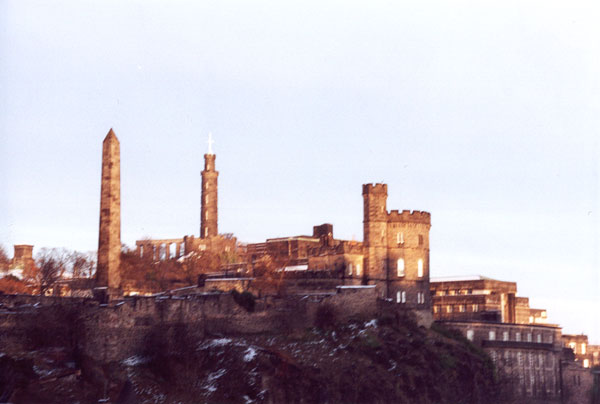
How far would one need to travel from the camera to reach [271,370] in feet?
251

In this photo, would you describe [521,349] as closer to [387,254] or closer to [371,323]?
[387,254]

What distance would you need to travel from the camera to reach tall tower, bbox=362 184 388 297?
98.4 meters

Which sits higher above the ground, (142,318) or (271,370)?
(142,318)

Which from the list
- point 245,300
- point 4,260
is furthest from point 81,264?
point 245,300

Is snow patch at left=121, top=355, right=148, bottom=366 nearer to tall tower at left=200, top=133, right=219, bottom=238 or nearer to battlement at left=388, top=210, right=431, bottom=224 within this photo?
battlement at left=388, top=210, right=431, bottom=224

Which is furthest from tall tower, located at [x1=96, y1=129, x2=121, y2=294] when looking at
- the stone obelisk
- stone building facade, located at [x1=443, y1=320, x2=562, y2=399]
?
stone building facade, located at [x1=443, y1=320, x2=562, y2=399]

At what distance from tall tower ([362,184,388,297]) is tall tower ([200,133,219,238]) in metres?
41.3

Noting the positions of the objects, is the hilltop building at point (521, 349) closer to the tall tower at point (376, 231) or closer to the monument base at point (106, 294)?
the tall tower at point (376, 231)

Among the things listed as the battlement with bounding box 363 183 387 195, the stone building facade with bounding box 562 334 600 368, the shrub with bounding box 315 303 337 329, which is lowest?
the stone building facade with bounding box 562 334 600 368

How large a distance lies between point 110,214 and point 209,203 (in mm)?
51186

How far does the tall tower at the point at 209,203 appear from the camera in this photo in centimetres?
13775

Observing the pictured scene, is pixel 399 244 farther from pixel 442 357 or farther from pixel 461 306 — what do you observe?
pixel 461 306

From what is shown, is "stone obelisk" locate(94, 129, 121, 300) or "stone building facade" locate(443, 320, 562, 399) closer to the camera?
"stone obelisk" locate(94, 129, 121, 300)

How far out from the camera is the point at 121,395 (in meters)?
71.2
